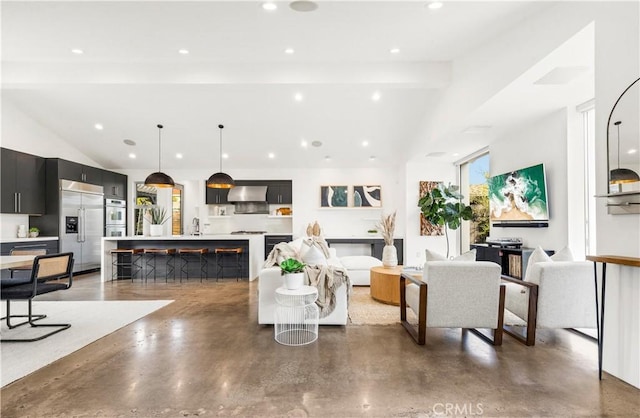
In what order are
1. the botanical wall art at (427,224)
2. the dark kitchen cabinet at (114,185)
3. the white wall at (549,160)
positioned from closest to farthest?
the white wall at (549,160), the botanical wall art at (427,224), the dark kitchen cabinet at (114,185)

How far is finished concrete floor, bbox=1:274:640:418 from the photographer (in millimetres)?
2248

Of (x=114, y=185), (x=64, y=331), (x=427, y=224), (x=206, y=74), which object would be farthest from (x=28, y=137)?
(x=427, y=224)

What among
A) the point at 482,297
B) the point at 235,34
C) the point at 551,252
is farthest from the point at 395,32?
the point at 551,252

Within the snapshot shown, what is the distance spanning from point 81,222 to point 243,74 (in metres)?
5.18

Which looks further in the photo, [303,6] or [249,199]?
[249,199]

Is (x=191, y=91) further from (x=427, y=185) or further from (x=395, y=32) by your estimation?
(x=427, y=185)

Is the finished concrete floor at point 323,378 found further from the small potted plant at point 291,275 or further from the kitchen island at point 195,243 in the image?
the kitchen island at point 195,243

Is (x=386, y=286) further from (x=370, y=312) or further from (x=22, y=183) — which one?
(x=22, y=183)

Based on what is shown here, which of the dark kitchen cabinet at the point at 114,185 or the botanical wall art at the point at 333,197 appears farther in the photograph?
the botanical wall art at the point at 333,197

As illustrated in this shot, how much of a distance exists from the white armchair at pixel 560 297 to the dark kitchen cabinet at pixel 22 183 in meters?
8.27

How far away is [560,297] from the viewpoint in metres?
3.29

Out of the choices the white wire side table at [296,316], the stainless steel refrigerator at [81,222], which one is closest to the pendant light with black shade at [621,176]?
the white wire side table at [296,316]

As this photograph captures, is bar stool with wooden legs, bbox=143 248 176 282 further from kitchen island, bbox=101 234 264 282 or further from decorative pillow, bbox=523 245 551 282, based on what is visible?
decorative pillow, bbox=523 245 551 282

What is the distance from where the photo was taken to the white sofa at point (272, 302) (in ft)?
12.8
